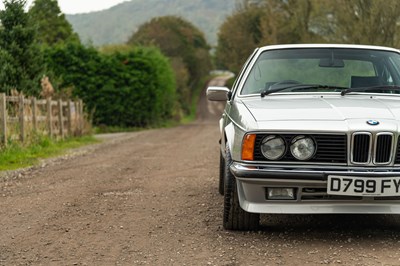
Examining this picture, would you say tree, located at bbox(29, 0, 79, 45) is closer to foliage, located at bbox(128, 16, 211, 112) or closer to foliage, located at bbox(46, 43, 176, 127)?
foliage, located at bbox(128, 16, 211, 112)

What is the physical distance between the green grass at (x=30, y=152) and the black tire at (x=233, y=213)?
6798 millimetres

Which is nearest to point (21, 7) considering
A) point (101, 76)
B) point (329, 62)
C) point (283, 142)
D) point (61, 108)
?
point (61, 108)

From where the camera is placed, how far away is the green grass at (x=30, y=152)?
11.5m

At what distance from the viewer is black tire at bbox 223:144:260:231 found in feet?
15.9

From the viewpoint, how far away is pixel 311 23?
95.7 feet

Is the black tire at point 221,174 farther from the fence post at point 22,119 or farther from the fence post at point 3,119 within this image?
the fence post at point 22,119

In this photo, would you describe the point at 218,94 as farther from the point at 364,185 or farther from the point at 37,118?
the point at 37,118

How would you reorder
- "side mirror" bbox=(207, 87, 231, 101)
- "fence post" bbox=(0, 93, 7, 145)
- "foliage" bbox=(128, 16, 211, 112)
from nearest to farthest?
"side mirror" bbox=(207, 87, 231, 101), "fence post" bbox=(0, 93, 7, 145), "foliage" bbox=(128, 16, 211, 112)

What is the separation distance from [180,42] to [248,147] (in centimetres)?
6232

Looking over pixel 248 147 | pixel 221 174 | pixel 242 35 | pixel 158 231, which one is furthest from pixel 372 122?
pixel 242 35

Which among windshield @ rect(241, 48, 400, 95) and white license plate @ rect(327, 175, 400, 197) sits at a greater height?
windshield @ rect(241, 48, 400, 95)

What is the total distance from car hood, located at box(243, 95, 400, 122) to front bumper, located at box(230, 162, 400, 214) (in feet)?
1.37

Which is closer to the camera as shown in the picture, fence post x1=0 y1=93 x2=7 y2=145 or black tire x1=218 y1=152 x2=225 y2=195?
black tire x1=218 y1=152 x2=225 y2=195

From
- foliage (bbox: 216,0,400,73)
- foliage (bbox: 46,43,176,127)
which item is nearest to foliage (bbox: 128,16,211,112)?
foliage (bbox: 216,0,400,73)
